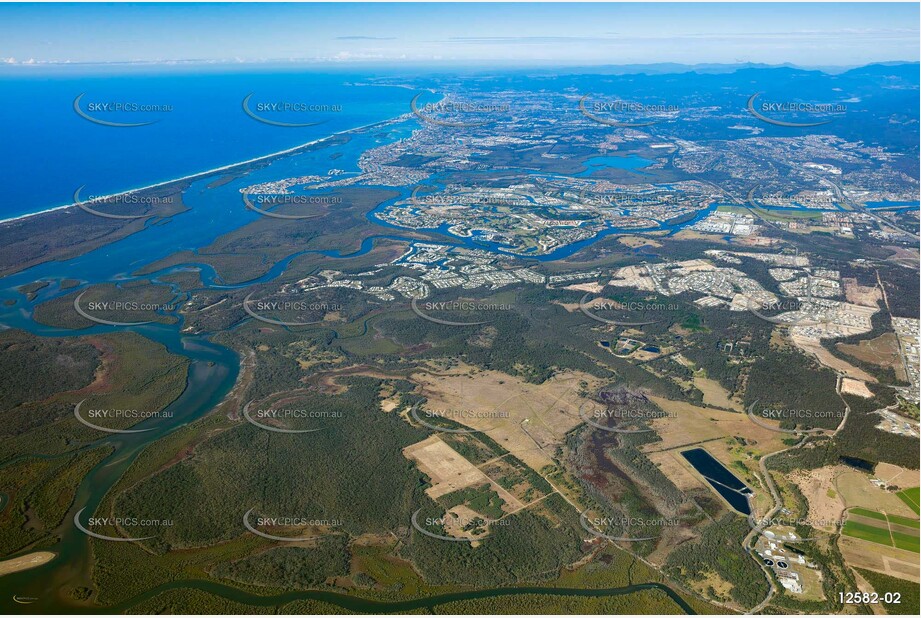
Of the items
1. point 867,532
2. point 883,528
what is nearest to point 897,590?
point 867,532

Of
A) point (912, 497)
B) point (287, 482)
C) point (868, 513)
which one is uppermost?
point (912, 497)

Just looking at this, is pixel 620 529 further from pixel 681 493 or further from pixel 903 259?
pixel 903 259

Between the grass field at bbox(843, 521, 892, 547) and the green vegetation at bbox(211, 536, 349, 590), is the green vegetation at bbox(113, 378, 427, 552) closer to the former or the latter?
the green vegetation at bbox(211, 536, 349, 590)

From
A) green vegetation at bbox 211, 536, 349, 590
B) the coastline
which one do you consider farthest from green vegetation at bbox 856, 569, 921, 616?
the coastline

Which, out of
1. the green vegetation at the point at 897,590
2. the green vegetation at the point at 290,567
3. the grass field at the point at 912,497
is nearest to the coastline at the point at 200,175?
the green vegetation at the point at 290,567

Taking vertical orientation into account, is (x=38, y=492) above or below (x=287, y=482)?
below

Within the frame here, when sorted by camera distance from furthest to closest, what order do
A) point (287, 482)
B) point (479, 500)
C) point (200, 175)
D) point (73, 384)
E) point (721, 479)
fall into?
1. point (200, 175)
2. point (73, 384)
3. point (721, 479)
4. point (287, 482)
5. point (479, 500)

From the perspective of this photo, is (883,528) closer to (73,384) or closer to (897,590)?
(897,590)

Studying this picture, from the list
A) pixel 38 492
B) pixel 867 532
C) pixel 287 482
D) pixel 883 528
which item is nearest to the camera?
pixel 867 532
